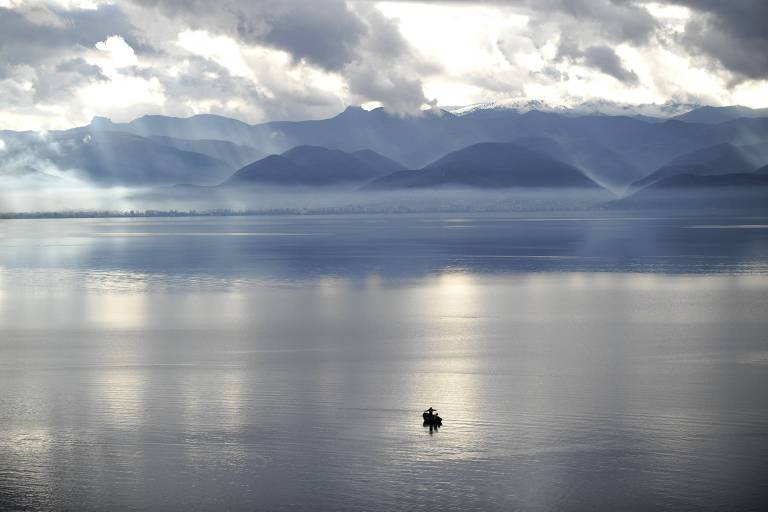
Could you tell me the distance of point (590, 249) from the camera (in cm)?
10669

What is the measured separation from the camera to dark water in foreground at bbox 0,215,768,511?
2045 cm

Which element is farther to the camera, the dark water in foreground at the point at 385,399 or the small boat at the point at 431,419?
the small boat at the point at 431,419

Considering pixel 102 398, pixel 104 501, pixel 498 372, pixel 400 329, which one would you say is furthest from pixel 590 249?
pixel 104 501

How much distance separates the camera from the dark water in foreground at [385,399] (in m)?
20.5

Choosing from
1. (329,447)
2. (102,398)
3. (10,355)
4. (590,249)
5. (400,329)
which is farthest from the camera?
(590,249)

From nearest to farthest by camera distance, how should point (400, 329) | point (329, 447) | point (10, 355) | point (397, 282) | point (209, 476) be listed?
1. point (209, 476)
2. point (329, 447)
3. point (10, 355)
4. point (400, 329)
5. point (397, 282)

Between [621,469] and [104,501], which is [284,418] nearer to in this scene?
[104,501]

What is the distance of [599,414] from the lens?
26.2m

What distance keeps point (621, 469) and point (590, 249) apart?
8709 cm

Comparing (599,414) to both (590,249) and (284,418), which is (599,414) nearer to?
(284,418)

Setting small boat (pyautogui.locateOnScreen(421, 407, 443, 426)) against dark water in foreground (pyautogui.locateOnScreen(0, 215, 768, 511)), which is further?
small boat (pyautogui.locateOnScreen(421, 407, 443, 426))

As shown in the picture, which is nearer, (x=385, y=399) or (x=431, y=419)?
(x=431, y=419)

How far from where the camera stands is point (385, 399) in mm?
27875

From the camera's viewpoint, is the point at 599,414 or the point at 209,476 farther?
the point at 599,414
